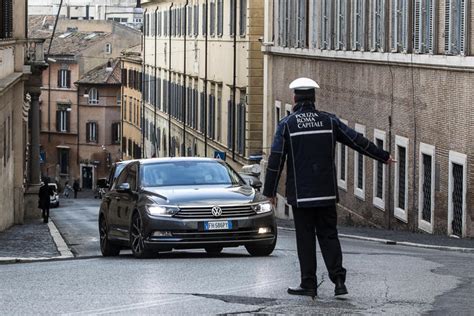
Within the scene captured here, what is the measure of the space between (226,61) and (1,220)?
26.4m

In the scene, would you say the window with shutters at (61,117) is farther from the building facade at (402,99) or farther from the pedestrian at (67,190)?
the building facade at (402,99)

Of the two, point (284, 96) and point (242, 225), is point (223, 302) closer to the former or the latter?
point (242, 225)

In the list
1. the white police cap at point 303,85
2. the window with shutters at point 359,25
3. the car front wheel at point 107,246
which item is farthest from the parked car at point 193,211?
the window with shutters at point 359,25

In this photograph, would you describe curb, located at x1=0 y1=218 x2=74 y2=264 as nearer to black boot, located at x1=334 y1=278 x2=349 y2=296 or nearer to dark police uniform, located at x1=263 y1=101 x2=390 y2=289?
dark police uniform, located at x1=263 y1=101 x2=390 y2=289

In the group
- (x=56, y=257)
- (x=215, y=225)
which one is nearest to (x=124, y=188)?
(x=215, y=225)

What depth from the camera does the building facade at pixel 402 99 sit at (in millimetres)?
31453

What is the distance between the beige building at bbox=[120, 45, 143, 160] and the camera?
342ft

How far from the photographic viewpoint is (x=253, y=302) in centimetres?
1328

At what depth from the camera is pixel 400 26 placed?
3709cm

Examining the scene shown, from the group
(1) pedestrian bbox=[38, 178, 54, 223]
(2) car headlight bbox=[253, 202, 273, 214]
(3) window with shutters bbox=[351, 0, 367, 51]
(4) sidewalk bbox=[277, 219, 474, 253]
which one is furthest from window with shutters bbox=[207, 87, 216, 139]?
(2) car headlight bbox=[253, 202, 273, 214]

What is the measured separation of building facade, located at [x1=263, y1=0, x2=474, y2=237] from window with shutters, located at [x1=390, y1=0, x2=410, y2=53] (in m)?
0.02

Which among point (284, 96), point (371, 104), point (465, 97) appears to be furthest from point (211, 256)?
point (284, 96)

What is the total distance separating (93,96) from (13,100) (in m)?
72.7

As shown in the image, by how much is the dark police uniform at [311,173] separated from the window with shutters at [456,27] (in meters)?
18.2
